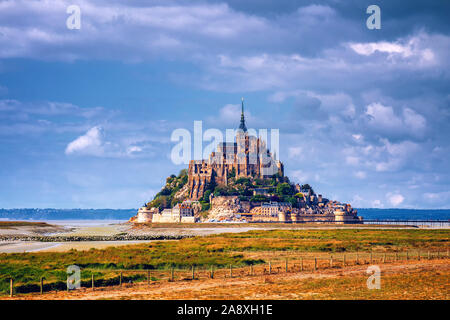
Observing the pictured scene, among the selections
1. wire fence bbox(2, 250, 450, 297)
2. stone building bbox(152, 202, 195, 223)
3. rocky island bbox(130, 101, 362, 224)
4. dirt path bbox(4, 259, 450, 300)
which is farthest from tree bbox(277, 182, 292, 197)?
dirt path bbox(4, 259, 450, 300)

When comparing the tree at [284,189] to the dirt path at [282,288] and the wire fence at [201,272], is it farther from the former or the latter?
the dirt path at [282,288]

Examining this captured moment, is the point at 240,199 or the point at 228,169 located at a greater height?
the point at 228,169

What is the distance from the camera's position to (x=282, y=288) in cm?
2786

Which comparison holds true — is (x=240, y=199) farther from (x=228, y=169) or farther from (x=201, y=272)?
(x=201, y=272)

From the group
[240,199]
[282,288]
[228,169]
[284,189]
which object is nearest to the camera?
[282,288]

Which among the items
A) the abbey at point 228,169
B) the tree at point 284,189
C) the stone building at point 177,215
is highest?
the abbey at point 228,169

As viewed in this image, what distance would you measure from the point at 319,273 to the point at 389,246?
90.0 feet

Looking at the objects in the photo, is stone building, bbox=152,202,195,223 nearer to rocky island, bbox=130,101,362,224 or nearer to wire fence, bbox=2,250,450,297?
rocky island, bbox=130,101,362,224

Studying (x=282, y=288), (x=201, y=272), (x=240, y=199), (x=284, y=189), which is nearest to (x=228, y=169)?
(x=284, y=189)

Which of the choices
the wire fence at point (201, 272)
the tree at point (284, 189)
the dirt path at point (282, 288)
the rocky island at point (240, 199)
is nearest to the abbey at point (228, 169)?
the rocky island at point (240, 199)

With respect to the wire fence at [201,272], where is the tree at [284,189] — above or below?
above

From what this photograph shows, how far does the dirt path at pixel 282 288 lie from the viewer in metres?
25.5
